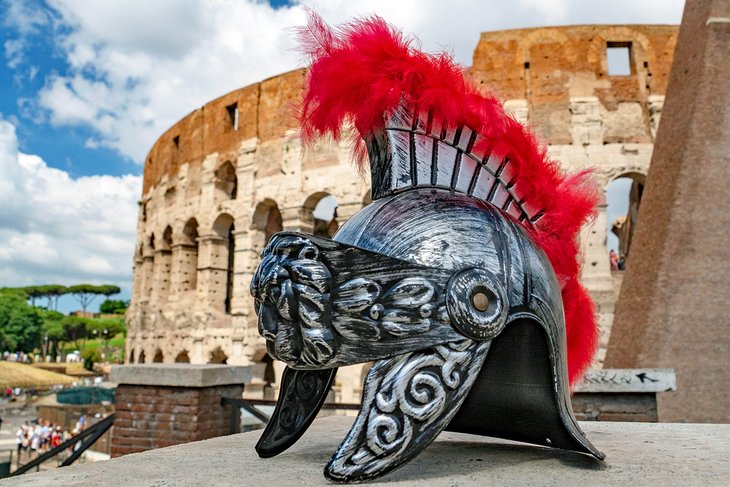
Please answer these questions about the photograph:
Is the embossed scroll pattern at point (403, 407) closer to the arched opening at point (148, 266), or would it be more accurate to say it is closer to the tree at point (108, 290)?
the arched opening at point (148, 266)

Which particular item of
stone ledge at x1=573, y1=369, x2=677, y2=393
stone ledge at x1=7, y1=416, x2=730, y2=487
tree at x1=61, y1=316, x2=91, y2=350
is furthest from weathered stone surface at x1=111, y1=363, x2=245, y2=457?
tree at x1=61, y1=316, x2=91, y2=350

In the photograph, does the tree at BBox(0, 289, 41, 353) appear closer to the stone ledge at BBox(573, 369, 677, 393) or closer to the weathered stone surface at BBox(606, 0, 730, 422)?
the weathered stone surface at BBox(606, 0, 730, 422)

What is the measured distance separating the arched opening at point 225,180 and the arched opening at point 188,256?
52.3 inches

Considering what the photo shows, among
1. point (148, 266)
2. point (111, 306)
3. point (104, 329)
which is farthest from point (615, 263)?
point (111, 306)

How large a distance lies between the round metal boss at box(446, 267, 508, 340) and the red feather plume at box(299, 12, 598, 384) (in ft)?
1.86

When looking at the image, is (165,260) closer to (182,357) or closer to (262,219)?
(182,357)

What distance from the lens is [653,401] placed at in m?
4.59

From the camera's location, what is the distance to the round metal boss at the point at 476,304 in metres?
1.72

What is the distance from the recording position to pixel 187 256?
53.3 feet

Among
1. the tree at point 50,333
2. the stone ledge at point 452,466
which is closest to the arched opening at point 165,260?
the stone ledge at point 452,466

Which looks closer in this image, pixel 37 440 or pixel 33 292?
pixel 37 440

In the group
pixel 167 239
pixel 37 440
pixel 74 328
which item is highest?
pixel 167 239

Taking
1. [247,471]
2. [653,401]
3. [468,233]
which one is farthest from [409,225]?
[653,401]

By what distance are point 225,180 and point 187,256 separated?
8.67 ft
